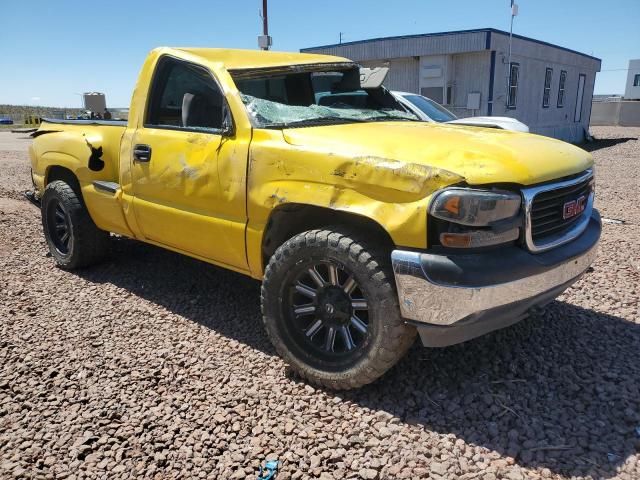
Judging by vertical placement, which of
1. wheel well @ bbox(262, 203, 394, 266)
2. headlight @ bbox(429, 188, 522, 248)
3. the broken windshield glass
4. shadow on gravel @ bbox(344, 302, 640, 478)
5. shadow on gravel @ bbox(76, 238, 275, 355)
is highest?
the broken windshield glass

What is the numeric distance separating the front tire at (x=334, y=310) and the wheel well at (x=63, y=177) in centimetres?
275

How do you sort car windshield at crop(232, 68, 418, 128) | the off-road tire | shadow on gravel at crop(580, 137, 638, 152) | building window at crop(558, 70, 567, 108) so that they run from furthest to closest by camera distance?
building window at crop(558, 70, 567, 108) < shadow on gravel at crop(580, 137, 638, 152) < the off-road tire < car windshield at crop(232, 68, 418, 128)

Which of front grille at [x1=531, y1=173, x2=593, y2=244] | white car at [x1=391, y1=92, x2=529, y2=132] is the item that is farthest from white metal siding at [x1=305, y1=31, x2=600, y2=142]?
front grille at [x1=531, y1=173, x2=593, y2=244]

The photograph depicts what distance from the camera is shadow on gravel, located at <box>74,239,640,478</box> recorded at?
2.48 metres

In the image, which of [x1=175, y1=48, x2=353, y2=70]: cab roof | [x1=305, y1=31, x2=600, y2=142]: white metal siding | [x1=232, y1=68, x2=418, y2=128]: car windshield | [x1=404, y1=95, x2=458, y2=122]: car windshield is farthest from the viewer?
[x1=305, y1=31, x2=600, y2=142]: white metal siding

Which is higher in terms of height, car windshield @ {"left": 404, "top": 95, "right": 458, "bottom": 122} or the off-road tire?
car windshield @ {"left": 404, "top": 95, "right": 458, "bottom": 122}

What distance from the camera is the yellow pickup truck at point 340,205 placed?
8.01ft

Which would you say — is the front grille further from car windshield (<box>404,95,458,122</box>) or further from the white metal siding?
the white metal siding

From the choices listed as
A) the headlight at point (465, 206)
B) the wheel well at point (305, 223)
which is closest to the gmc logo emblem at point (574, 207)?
the headlight at point (465, 206)

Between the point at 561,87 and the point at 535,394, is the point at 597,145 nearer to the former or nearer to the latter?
the point at 561,87

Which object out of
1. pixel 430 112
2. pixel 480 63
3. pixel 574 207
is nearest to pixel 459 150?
pixel 574 207

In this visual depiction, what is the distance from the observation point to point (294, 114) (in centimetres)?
340

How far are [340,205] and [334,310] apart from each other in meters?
0.59

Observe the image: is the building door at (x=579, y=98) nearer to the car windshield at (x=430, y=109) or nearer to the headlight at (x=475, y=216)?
the car windshield at (x=430, y=109)
